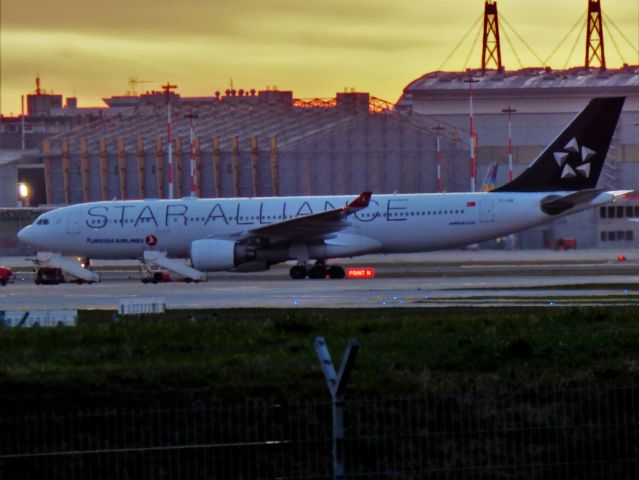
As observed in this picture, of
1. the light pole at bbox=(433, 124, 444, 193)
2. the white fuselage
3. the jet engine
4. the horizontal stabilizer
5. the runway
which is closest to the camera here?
the runway

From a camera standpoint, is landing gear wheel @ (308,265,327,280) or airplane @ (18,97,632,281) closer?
airplane @ (18,97,632,281)

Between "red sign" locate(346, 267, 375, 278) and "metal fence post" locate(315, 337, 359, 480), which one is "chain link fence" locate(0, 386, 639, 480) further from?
"red sign" locate(346, 267, 375, 278)

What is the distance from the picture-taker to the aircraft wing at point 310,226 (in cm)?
5100

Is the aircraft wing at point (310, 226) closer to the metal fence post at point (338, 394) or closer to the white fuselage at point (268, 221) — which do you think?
the white fuselage at point (268, 221)

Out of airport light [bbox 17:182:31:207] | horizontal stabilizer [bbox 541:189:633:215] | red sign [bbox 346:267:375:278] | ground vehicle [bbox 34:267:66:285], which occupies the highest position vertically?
airport light [bbox 17:182:31:207]

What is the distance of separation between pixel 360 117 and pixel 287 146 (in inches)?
232

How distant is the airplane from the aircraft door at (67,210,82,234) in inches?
3.7

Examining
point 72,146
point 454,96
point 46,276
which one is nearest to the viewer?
point 46,276

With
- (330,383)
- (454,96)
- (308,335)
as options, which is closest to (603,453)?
(330,383)

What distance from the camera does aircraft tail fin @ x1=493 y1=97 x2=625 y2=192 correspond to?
2124 inches

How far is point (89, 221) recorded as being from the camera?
184ft

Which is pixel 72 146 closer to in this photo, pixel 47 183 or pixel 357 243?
pixel 47 183

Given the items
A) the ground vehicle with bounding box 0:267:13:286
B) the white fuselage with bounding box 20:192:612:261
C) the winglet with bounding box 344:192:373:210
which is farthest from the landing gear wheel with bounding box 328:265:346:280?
the ground vehicle with bounding box 0:267:13:286

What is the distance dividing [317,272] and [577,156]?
11428 mm
